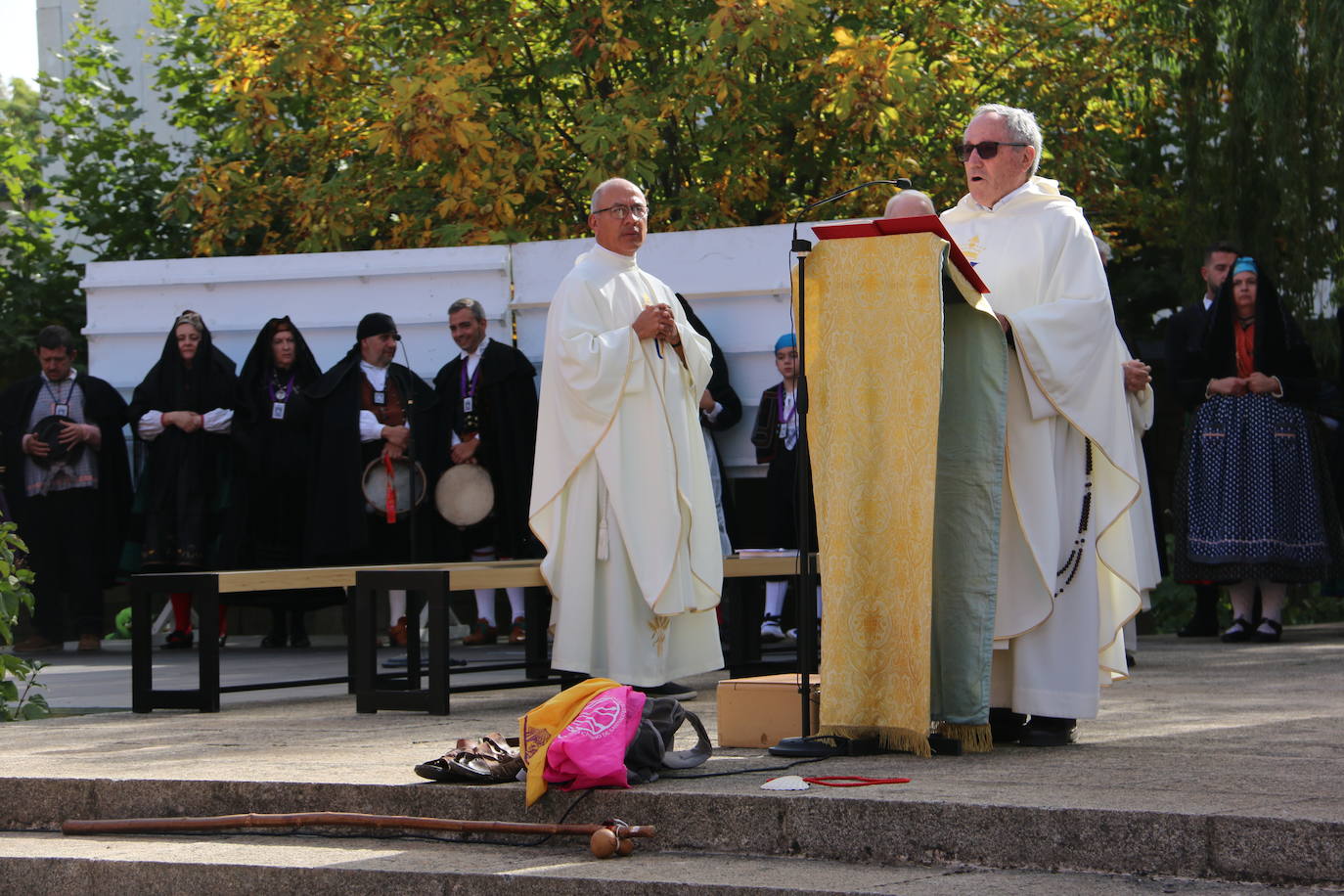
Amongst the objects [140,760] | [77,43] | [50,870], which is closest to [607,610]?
[140,760]

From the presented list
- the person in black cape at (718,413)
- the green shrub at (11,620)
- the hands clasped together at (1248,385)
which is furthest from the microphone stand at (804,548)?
the hands clasped together at (1248,385)

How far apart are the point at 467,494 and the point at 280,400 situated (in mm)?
1838

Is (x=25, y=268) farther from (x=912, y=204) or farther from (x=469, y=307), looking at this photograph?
(x=912, y=204)

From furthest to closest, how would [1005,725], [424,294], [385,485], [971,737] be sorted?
1. [424,294]
2. [385,485]
3. [1005,725]
4. [971,737]

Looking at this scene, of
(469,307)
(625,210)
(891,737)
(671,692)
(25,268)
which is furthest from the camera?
(25,268)

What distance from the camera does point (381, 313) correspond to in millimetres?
11320

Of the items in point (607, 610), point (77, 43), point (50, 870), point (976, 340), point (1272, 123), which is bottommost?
point (50, 870)

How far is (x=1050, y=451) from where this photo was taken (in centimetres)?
581

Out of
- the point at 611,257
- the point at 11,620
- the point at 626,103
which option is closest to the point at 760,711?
the point at 611,257

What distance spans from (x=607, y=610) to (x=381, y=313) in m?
4.12

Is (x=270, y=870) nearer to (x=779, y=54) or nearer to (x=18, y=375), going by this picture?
(x=779, y=54)

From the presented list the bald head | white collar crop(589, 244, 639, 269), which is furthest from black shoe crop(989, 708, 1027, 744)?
white collar crop(589, 244, 639, 269)

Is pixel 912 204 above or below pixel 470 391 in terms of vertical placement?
above

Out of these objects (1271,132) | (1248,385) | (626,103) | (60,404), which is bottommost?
(1248,385)
